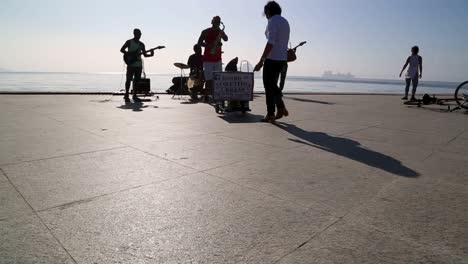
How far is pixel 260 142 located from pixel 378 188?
5.71 feet

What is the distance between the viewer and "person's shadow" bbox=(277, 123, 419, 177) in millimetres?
2861

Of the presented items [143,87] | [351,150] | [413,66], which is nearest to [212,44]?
[143,87]

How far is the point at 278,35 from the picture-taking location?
207 inches

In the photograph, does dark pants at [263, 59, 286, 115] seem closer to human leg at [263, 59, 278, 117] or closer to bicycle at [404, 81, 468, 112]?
human leg at [263, 59, 278, 117]

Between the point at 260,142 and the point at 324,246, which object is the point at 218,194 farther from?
the point at 260,142

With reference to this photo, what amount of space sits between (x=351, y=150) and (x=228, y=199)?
6.74ft

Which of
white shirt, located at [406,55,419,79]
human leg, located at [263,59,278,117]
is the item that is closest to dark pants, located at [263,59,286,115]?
human leg, located at [263,59,278,117]

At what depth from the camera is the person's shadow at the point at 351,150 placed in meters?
2.86

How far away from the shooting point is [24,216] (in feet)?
5.72

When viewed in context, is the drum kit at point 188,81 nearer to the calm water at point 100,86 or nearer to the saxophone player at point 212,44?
the saxophone player at point 212,44

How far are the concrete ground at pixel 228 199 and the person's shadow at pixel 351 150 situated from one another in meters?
0.02

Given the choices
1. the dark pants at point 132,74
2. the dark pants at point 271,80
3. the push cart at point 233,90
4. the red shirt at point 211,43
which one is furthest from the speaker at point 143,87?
the dark pants at point 271,80

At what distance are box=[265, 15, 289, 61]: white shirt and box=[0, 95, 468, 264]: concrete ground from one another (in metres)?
1.95

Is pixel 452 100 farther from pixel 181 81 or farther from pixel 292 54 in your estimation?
pixel 181 81
